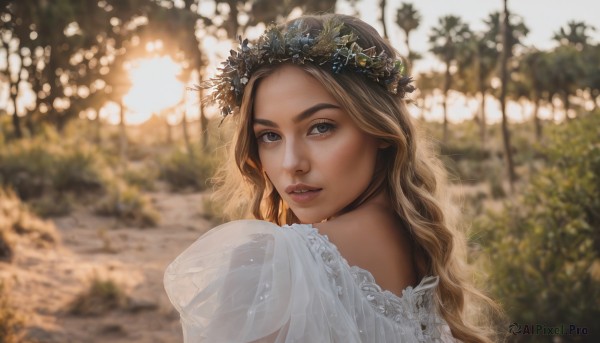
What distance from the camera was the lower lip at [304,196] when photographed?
6.16ft

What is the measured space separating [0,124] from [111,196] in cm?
1424

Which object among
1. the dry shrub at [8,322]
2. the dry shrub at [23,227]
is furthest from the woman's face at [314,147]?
the dry shrub at [23,227]

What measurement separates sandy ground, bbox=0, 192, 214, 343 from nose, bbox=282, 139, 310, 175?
6203 millimetres

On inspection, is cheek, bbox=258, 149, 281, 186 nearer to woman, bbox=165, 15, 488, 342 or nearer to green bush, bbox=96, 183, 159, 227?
woman, bbox=165, 15, 488, 342

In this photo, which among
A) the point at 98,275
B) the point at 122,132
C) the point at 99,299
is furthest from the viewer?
the point at 122,132

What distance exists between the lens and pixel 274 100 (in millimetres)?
1908

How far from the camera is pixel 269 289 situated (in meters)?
1.35

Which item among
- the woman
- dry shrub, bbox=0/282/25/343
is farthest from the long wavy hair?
dry shrub, bbox=0/282/25/343

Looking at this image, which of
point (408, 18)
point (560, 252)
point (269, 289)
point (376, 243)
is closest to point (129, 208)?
point (560, 252)

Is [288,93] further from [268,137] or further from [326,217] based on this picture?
[326,217]

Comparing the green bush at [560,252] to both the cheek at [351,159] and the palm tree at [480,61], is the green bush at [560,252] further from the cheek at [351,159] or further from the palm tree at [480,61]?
the palm tree at [480,61]

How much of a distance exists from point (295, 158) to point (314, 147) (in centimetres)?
7

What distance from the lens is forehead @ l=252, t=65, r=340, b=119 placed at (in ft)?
6.05

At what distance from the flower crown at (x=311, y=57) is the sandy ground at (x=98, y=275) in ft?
19.7
